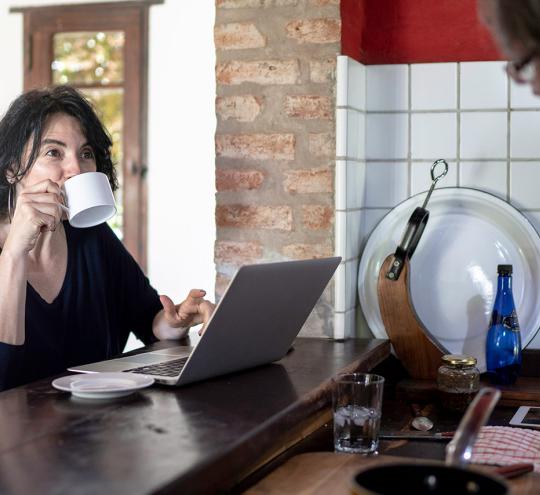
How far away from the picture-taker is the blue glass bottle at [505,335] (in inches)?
81.0

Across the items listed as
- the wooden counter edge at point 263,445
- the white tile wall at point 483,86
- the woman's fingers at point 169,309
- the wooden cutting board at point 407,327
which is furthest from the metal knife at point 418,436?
the white tile wall at point 483,86

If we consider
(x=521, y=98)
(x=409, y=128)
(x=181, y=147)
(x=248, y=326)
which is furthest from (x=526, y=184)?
(x=181, y=147)

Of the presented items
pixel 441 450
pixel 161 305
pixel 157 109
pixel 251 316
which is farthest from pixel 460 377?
pixel 157 109

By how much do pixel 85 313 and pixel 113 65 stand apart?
3.24m

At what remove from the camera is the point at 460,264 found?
7.38ft

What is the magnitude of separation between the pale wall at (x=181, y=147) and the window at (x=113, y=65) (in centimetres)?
5

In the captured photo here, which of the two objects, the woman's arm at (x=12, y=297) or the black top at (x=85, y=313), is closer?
the woman's arm at (x=12, y=297)

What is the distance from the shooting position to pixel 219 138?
227 cm

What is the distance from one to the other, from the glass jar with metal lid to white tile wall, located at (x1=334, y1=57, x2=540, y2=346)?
360 millimetres

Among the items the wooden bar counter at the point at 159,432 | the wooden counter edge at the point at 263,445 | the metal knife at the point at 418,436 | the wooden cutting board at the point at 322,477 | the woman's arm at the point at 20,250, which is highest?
the woman's arm at the point at 20,250

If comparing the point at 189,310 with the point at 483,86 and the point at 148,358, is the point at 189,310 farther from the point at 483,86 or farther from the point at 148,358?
the point at 483,86

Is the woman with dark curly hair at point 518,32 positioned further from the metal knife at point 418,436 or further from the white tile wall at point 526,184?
the white tile wall at point 526,184

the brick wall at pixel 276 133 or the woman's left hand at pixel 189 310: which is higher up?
the brick wall at pixel 276 133

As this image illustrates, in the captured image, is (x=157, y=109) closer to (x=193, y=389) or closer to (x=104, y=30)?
(x=104, y=30)
